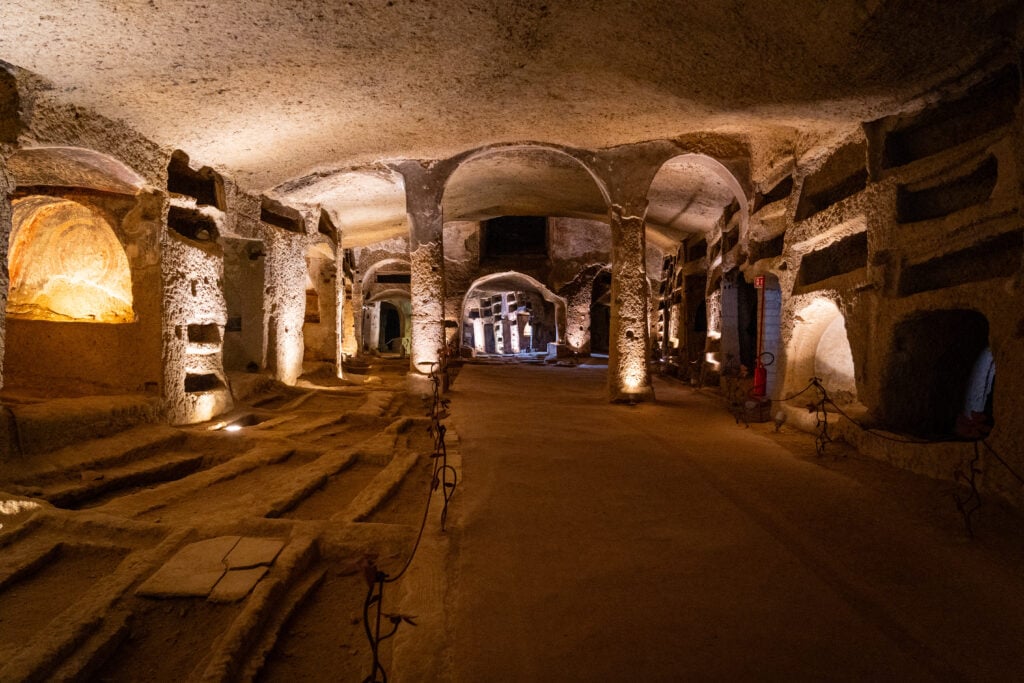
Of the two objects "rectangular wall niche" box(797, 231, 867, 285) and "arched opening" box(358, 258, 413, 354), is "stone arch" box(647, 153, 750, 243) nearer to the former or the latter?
"rectangular wall niche" box(797, 231, 867, 285)

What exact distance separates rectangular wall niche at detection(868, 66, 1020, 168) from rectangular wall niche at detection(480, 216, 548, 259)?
14.2m

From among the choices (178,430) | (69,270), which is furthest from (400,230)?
(178,430)

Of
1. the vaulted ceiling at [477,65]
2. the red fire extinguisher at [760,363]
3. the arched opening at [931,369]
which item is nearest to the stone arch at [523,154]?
the vaulted ceiling at [477,65]

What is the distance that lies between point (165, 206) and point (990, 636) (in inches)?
314

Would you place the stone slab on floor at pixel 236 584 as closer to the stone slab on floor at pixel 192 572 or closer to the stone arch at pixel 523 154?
the stone slab on floor at pixel 192 572

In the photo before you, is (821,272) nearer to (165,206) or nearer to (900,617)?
(900,617)

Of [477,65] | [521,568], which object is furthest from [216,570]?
[477,65]

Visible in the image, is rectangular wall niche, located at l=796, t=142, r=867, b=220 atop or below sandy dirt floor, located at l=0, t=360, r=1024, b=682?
atop

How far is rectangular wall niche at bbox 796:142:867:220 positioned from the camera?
5.93 meters

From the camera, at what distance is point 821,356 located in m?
6.85

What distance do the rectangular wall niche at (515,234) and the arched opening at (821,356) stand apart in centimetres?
1326

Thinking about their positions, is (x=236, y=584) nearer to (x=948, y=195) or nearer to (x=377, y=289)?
(x=948, y=195)

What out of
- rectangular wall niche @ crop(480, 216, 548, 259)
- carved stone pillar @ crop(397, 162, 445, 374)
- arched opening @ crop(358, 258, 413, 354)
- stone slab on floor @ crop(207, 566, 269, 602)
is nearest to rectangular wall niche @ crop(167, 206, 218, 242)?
carved stone pillar @ crop(397, 162, 445, 374)

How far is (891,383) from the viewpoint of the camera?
5.24m
